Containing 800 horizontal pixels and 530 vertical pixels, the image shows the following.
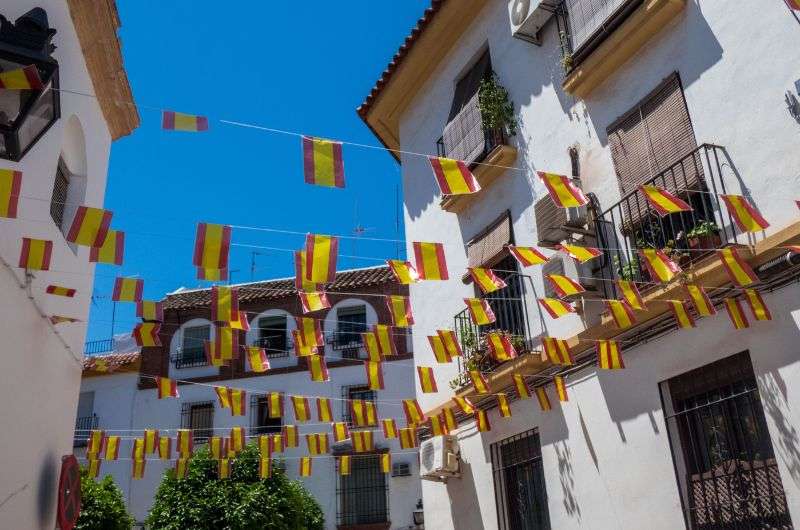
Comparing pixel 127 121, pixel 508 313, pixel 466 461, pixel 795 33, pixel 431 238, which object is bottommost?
pixel 466 461

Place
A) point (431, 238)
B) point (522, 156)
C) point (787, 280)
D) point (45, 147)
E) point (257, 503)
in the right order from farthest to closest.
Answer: point (257, 503), point (431, 238), point (522, 156), point (45, 147), point (787, 280)

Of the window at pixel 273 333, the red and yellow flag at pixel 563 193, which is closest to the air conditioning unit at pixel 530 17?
the red and yellow flag at pixel 563 193

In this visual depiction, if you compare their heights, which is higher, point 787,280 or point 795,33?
point 795,33

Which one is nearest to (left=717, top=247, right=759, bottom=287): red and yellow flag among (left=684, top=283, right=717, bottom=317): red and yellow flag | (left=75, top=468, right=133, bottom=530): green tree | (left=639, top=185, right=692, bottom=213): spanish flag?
(left=684, top=283, right=717, bottom=317): red and yellow flag

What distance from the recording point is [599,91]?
27.6 ft

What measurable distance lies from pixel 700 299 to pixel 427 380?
4.61 meters

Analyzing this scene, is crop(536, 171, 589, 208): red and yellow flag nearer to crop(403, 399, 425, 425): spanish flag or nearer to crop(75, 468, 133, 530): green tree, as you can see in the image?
crop(403, 399, 425, 425): spanish flag

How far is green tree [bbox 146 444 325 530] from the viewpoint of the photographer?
58.9ft

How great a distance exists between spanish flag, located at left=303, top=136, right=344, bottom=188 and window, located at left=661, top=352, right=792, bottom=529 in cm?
350

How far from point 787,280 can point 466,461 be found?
5.14 meters

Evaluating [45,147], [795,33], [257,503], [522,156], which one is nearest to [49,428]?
[45,147]

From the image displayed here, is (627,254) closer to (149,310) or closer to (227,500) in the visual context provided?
(149,310)

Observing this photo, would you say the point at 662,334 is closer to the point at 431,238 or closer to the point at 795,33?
the point at 795,33

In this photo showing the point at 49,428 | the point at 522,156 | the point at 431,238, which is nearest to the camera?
the point at 49,428
